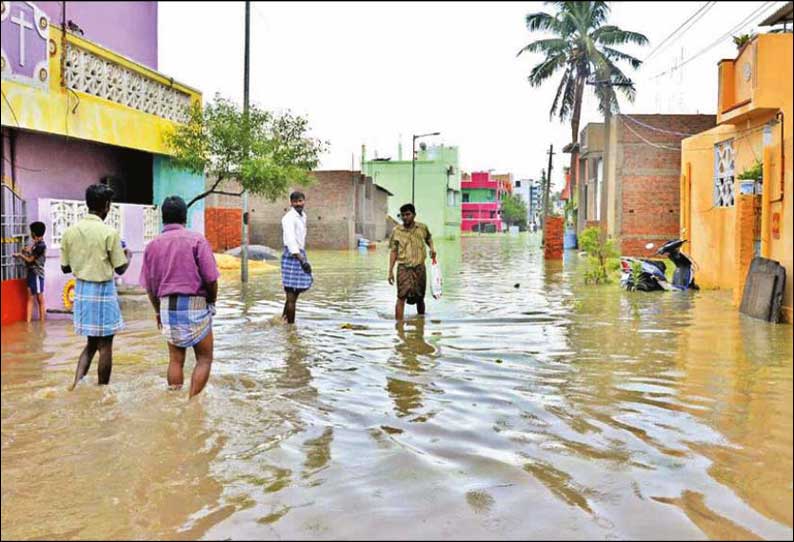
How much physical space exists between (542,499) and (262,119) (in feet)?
42.5

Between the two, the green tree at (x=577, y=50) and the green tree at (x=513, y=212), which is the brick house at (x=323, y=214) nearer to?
the green tree at (x=577, y=50)

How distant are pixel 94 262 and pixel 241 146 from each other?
9.51 m

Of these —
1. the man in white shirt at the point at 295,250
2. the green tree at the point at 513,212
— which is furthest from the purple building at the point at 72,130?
the green tree at the point at 513,212

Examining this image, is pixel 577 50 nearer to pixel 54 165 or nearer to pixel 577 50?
pixel 577 50

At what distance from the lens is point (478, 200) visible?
8612 centimetres

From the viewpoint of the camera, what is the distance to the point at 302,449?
4.82 metres

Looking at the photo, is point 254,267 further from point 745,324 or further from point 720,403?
point 720,403

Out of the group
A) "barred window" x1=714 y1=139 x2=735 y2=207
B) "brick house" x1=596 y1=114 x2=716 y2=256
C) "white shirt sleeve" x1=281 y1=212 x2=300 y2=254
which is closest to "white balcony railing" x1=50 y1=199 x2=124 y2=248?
"white shirt sleeve" x1=281 y1=212 x2=300 y2=254

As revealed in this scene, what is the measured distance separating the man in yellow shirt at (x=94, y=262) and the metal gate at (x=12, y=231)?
175 inches

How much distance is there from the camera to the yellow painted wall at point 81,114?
9.73 meters

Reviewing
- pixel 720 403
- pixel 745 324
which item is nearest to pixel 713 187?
pixel 745 324

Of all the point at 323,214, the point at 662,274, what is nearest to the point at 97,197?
the point at 662,274

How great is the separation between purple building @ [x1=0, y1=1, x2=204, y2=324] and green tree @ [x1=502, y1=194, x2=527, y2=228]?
86.4m

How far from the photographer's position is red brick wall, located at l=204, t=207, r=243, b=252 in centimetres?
3058
